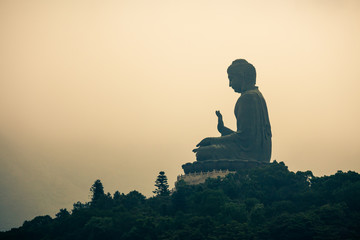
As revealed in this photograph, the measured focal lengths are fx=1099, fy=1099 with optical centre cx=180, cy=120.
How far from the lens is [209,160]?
2124 inches

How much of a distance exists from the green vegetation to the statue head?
21.1ft

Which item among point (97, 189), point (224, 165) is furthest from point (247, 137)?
point (97, 189)

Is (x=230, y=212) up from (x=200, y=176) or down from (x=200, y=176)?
down

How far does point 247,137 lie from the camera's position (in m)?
55.7

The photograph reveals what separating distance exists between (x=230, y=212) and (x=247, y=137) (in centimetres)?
1019

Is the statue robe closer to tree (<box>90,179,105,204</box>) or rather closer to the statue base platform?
the statue base platform

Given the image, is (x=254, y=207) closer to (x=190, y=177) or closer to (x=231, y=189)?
(x=231, y=189)

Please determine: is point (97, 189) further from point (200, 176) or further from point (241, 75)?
point (241, 75)

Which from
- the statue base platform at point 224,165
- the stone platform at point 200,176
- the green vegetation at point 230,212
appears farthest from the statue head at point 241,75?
the green vegetation at point 230,212

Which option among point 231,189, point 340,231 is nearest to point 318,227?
point 340,231

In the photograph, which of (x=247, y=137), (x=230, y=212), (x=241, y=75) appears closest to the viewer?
(x=230, y=212)

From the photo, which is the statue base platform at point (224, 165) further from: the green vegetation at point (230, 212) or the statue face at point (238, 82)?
the statue face at point (238, 82)

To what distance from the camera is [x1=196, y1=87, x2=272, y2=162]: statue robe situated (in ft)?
178

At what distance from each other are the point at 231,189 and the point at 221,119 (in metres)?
7.52
